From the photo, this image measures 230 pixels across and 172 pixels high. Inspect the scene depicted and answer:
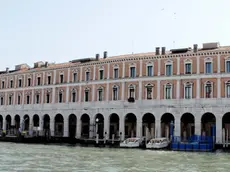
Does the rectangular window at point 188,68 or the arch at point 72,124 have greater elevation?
the rectangular window at point 188,68

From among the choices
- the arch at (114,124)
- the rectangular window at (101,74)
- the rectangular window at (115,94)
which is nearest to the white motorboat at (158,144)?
the rectangular window at (115,94)

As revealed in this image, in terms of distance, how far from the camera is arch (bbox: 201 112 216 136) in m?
45.7

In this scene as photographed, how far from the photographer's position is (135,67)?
4891cm

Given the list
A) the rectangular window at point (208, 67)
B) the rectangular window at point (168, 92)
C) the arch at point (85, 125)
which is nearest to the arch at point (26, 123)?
the arch at point (85, 125)

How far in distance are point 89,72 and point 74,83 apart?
2.59 metres

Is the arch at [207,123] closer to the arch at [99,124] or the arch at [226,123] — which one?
the arch at [226,123]

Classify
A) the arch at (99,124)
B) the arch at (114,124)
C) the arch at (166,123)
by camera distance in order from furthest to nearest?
the arch at (114,124), the arch at (99,124), the arch at (166,123)

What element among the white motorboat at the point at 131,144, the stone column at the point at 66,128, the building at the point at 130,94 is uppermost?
the building at the point at 130,94

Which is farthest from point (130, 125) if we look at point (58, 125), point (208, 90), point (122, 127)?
point (208, 90)

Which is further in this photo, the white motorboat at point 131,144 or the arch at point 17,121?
the arch at point 17,121

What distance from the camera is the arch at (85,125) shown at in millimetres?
53062

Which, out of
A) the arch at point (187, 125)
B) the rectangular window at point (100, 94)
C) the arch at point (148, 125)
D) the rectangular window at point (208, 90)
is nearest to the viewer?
the rectangular window at point (208, 90)

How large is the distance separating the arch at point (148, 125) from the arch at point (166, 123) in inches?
47.0

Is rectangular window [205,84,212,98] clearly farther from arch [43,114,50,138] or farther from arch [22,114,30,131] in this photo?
arch [22,114,30,131]
